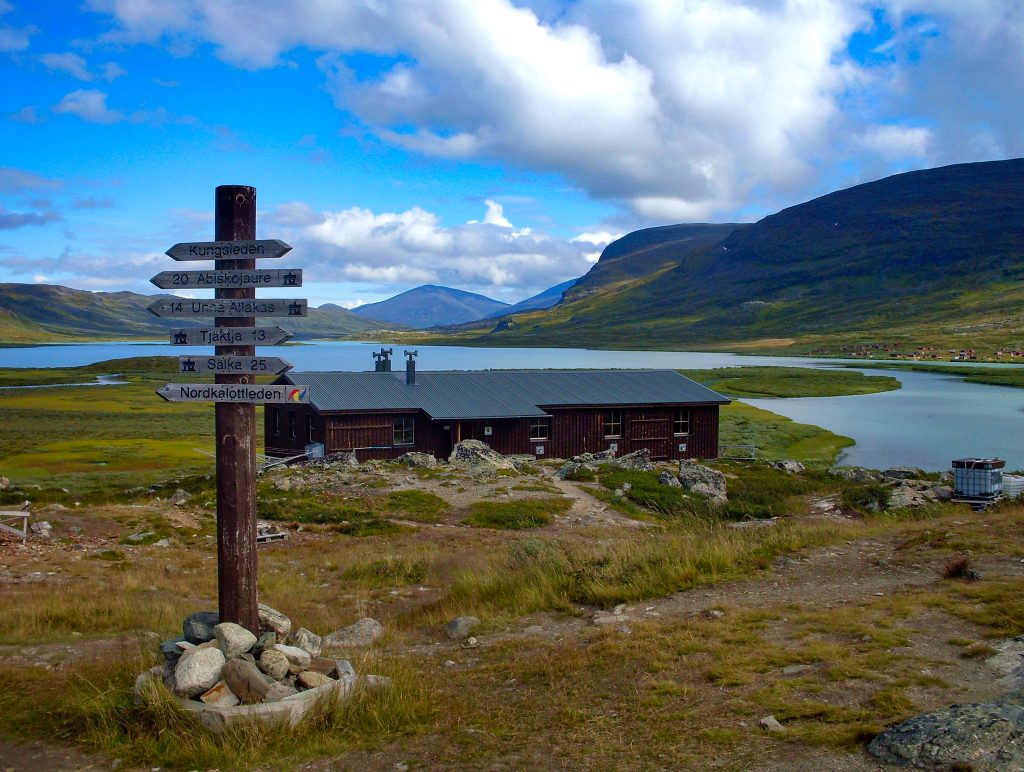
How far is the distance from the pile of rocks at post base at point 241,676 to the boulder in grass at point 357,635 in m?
1.81

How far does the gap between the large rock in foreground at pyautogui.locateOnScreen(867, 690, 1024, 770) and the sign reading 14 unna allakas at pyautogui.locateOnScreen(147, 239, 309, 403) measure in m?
6.31

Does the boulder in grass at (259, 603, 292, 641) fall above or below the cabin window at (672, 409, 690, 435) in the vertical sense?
below

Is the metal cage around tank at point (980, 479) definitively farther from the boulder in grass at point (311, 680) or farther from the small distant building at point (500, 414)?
the boulder in grass at point (311, 680)

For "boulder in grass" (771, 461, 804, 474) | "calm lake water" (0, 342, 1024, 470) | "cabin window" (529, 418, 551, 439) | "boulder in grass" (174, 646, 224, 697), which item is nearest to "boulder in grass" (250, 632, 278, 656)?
"boulder in grass" (174, 646, 224, 697)

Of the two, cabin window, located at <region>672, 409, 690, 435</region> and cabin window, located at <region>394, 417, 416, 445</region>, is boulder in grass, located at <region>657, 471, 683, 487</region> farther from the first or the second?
cabin window, located at <region>394, 417, 416, 445</region>

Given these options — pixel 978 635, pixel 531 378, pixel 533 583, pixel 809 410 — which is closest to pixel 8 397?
pixel 531 378

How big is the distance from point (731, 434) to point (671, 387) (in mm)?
15264

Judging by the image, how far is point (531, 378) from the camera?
45.2m

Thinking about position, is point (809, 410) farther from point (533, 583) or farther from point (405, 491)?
point (533, 583)

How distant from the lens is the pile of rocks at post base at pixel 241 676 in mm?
7523

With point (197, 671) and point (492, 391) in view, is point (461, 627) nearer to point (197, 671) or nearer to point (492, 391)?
point (197, 671)

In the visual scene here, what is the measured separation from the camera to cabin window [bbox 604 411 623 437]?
141 ft

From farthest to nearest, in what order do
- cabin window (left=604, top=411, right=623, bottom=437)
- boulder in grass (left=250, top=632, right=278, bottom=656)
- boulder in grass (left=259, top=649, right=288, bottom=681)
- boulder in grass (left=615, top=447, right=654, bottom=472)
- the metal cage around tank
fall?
cabin window (left=604, top=411, right=623, bottom=437) < boulder in grass (left=615, top=447, right=654, bottom=472) < the metal cage around tank < boulder in grass (left=250, top=632, right=278, bottom=656) < boulder in grass (left=259, top=649, right=288, bottom=681)

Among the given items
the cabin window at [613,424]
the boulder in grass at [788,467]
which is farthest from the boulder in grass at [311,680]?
the cabin window at [613,424]
